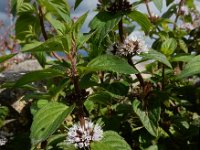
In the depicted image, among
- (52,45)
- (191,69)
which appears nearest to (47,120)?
(52,45)

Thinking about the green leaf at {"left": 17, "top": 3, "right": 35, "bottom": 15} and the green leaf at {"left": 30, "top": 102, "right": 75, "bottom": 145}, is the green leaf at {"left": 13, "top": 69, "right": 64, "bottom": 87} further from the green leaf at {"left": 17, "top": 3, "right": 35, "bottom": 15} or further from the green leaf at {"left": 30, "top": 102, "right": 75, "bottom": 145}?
the green leaf at {"left": 17, "top": 3, "right": 35, "bottom": 15}

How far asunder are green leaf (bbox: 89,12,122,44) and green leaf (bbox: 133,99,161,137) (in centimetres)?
38

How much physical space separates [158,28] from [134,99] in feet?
3.40

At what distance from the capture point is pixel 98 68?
4.59 ft

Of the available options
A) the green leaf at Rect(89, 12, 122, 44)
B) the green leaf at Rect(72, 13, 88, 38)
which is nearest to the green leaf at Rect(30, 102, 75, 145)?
the green leaf at Rect(72, 13, 88, 38)

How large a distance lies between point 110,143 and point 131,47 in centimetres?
55

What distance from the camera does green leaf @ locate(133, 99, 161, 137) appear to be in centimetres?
Result: 183

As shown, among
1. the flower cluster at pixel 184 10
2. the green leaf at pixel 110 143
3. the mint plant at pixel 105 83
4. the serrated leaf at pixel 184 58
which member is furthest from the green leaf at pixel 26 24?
the flower cluster at pixel 184 10

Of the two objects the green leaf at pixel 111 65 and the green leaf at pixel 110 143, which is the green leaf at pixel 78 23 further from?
the green leaf at pixel 110 143

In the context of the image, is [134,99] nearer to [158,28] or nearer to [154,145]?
[154,145]

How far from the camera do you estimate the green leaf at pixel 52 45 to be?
1.31 meters

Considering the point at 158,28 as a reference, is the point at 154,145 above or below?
below

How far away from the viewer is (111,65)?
4.69 feet

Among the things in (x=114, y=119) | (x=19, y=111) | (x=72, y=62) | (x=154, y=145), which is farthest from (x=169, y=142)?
(x=19, y=111)
